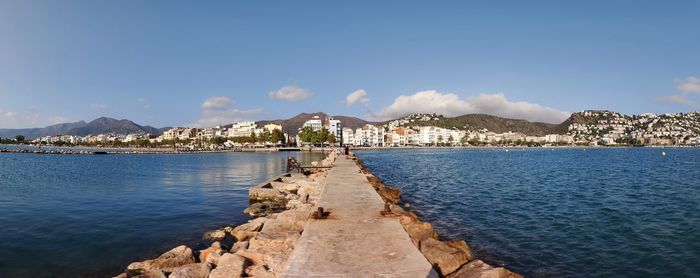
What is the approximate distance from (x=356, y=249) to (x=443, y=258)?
1.63 m

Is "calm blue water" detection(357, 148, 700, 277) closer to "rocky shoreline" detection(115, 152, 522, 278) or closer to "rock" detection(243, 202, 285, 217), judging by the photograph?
"rocky shoreline" detection(115, 152, 522, 278)

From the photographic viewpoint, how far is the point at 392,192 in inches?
907

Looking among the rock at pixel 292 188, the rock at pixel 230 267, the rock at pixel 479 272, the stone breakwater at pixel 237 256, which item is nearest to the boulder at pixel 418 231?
the rock at pixel 479 272

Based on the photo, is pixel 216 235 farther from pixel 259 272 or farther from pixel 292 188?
pixel 292 188

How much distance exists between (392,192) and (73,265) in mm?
15119

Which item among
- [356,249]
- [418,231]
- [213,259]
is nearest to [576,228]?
[418,231]

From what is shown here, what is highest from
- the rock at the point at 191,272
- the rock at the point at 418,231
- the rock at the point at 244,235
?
the rock at the point at 418,231

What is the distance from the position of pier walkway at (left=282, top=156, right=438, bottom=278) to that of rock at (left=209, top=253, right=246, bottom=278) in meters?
1.09

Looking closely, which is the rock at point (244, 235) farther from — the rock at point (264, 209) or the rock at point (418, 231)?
the rock at point (418, 231)

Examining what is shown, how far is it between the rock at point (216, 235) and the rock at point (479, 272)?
27.8 ft

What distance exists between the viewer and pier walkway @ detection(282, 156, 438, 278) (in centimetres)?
689

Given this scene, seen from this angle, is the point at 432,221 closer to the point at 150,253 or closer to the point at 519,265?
the point at 519,265

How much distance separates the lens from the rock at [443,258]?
7.98 meters

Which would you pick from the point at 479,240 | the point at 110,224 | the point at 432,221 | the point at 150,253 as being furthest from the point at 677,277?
the point at 110,224
